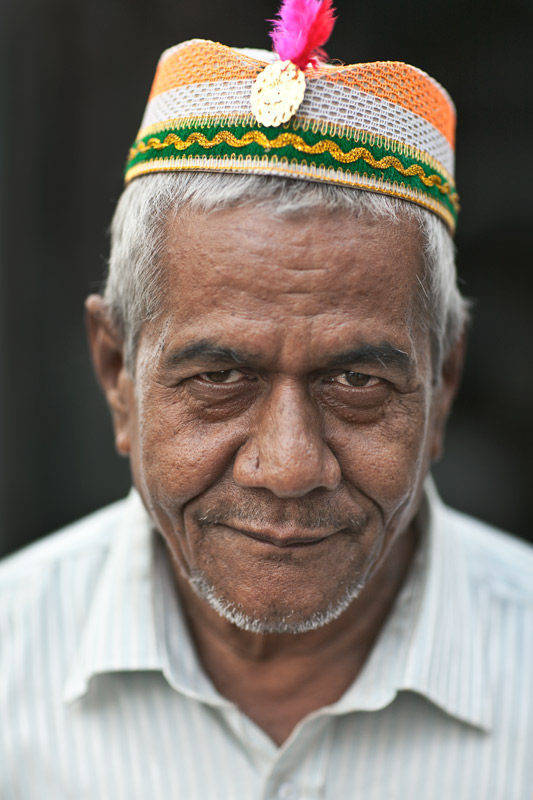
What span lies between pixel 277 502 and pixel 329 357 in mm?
355

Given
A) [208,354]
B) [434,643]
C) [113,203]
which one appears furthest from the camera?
[113,203]

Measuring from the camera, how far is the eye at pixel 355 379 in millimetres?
1807

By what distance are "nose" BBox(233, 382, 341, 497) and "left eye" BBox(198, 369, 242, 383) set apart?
99 millimetres

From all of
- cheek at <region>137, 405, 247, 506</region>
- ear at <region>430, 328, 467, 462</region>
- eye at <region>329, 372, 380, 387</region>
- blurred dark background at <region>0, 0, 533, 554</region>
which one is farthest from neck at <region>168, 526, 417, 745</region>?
blurred dark background at <region>0, 0, 533, 554</region>

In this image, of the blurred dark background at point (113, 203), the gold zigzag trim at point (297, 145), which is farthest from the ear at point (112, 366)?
the blurred dark background at point (113, 203)

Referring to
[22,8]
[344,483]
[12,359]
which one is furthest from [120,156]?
[344,483]

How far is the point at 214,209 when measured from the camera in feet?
5.64

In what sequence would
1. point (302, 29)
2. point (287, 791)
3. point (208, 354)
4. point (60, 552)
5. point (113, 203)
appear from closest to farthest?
point (302, 29)
point (208, 354)
point (287, 791)
point (60, 552)
point (113, 203)

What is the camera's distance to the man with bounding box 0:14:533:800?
171 cm

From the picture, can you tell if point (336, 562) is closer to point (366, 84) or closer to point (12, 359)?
point (366, 84)

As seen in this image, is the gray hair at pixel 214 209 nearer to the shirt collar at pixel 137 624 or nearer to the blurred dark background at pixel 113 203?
the shirt collar at pixel 137 624

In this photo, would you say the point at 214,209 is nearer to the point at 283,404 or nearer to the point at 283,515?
the point at 283,404

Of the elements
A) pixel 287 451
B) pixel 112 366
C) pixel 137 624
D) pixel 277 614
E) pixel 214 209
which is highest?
pixel 214 209

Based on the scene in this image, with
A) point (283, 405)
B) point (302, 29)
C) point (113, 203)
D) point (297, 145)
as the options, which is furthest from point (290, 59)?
point (113, 203)
